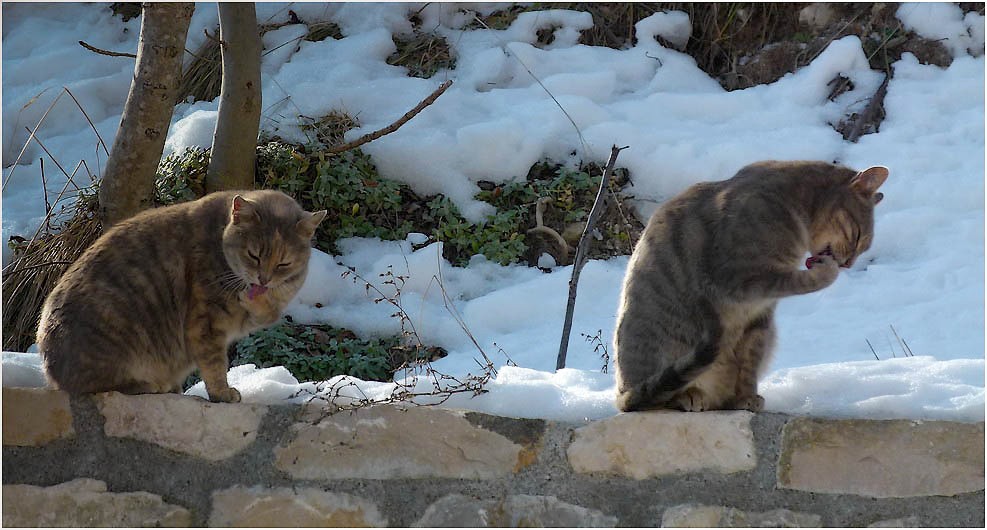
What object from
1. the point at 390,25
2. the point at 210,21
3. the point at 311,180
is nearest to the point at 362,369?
the point at 311,180

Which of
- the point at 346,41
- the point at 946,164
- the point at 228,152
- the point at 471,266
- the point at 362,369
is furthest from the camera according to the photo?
the point at 346,41

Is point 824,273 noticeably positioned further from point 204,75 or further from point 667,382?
point 204,75

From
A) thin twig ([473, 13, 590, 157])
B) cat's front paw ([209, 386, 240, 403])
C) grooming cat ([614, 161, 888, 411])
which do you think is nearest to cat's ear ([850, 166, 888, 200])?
grooming cat ([614, 161, 888, 411])

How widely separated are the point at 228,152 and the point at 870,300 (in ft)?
10.7

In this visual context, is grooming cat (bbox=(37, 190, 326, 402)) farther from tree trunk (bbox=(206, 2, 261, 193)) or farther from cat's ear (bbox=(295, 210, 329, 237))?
tree trunk (bbox=(206, 2, 261, 193))

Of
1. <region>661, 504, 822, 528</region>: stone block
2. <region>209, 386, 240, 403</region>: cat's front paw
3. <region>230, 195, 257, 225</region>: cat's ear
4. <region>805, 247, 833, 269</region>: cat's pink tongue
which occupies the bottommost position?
<region>661, 504, 822, 528</region>: stone block

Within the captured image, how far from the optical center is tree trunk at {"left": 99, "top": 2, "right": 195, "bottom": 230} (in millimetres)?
3877

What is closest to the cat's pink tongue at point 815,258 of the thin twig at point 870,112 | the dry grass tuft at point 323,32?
the thin twig at point 870,112

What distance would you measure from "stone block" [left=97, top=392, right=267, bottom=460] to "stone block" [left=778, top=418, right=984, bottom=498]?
1.48 meters

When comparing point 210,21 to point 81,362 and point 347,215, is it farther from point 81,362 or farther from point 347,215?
point 81,362

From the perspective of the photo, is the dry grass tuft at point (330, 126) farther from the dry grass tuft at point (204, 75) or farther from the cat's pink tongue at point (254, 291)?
the cat's pink tongue at point (254, 291)

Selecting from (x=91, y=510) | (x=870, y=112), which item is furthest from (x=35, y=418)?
(x=870, y=112)

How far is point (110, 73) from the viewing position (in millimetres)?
6379

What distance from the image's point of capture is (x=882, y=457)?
2.43 metres
